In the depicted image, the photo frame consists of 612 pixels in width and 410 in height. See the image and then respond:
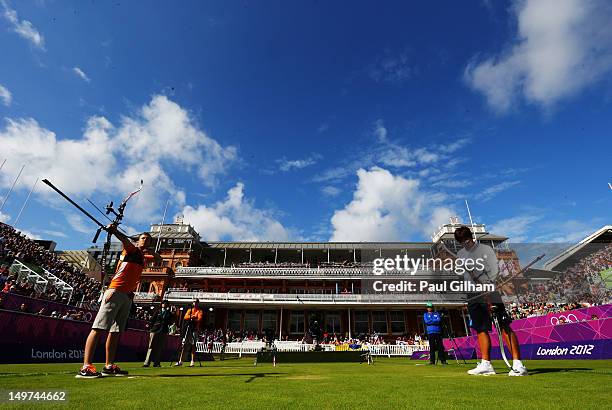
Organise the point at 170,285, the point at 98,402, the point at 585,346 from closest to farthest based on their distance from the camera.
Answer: the point at 98,402, the point at 585,346, the point at 170,285

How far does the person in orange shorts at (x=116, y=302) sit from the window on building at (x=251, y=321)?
97.3 ft

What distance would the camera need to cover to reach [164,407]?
2.19 meters

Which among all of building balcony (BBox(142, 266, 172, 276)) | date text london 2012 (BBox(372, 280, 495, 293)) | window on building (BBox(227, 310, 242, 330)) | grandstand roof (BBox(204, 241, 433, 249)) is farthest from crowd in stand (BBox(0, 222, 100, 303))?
date text london 2012 (BBox(372, 280, 495, 293))

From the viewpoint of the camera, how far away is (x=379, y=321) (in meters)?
32.4

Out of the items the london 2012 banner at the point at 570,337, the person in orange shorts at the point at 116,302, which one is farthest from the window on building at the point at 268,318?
the person in orange shorts at the point at 116,302

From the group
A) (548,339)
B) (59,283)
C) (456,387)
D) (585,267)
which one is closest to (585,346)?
(548,339)

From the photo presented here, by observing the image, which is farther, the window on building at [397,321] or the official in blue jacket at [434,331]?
the window on building at [397,321]

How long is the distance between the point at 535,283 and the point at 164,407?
1392 inches

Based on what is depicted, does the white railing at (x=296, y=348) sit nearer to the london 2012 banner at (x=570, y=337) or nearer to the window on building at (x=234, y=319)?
the window on building at (x=234, y=319)

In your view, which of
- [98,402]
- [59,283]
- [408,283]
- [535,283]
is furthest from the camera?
[408,283]

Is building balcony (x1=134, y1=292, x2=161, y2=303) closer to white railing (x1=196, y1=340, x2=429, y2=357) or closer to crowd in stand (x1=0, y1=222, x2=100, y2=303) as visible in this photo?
crowd in stand (x1=0, y1=222, x2=100, y2=303)

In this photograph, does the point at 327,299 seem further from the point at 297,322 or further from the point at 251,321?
the point at 251,321

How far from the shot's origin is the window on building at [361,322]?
32.2 metres

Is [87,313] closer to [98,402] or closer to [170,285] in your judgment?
[98,402]
